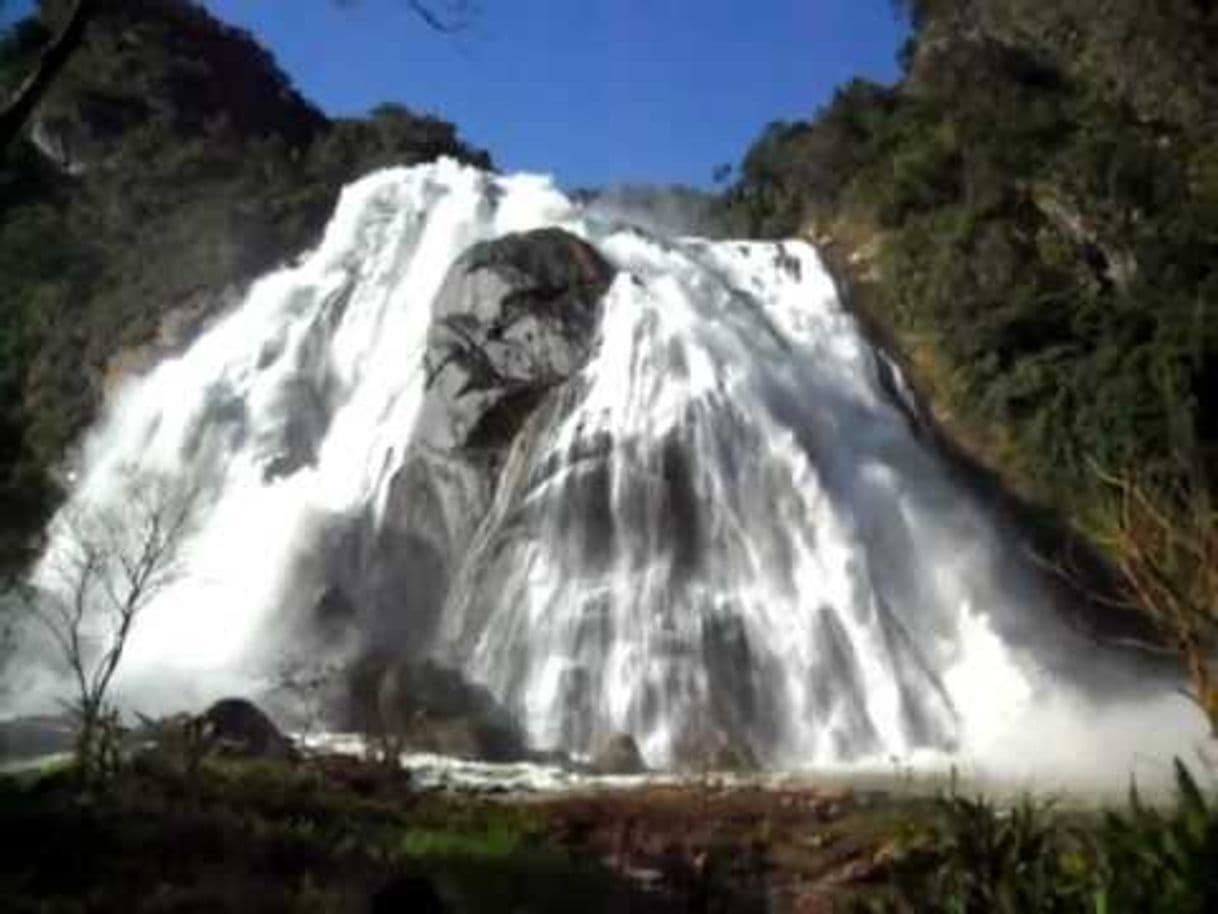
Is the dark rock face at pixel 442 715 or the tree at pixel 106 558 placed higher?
the tree at pixel 106 558

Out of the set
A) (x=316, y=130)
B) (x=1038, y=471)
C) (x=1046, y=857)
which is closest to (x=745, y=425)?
(x=1038, y=471)

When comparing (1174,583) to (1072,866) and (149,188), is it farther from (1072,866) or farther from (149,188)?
(149,188)

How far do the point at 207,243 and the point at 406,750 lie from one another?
26093 millimetres

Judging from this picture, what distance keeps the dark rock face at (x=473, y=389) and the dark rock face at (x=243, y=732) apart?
8234mm

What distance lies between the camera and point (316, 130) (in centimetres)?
6419

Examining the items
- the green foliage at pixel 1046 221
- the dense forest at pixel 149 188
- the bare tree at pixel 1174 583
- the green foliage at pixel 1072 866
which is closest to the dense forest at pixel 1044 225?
the green foliage at pixel 1046 221

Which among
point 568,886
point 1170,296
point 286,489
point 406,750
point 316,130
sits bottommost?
point 568,886

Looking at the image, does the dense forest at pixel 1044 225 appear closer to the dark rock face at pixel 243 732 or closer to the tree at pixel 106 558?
the dark rock face at pixel 243 732

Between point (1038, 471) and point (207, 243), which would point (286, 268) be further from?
point (1038, 471)

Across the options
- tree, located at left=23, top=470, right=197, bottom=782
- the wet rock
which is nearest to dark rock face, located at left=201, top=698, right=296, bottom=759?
the wet rock

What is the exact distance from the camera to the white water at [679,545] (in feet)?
86.6

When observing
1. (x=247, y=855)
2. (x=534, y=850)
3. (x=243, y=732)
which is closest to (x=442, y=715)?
(x=243, y=732)

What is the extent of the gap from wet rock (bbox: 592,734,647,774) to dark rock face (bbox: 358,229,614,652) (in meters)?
6.22

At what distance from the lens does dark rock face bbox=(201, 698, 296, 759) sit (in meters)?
20.0
